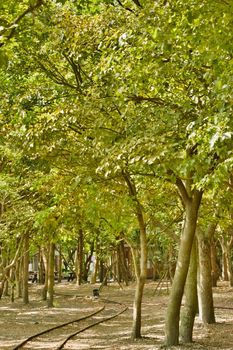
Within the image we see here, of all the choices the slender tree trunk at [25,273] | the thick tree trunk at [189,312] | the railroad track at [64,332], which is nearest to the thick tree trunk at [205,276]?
the thick tree trunk at [189,312]

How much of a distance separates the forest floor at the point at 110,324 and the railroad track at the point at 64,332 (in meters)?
0.20

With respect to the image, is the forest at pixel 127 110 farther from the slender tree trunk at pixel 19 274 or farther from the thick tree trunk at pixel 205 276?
the slender tree trunk at pixel 19 274

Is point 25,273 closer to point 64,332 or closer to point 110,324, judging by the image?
point 110,324

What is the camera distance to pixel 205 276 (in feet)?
55.9

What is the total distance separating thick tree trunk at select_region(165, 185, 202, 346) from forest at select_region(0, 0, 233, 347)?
23 mm

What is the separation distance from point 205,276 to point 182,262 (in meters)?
4.73

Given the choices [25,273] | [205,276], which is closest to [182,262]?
[205,276]

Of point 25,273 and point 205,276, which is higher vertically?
point 25,273

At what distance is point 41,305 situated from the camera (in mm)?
27250

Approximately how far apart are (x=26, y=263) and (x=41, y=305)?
248cm

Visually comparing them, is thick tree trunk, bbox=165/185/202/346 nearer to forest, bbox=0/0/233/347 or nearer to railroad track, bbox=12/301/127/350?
forest, bbox=0/0/233/347

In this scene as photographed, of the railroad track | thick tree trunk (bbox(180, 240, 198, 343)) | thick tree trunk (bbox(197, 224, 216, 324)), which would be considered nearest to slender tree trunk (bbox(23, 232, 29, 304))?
the railroad track

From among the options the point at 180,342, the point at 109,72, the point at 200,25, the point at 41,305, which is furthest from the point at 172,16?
the point at 41,305

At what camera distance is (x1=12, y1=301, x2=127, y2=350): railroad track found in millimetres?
14352
